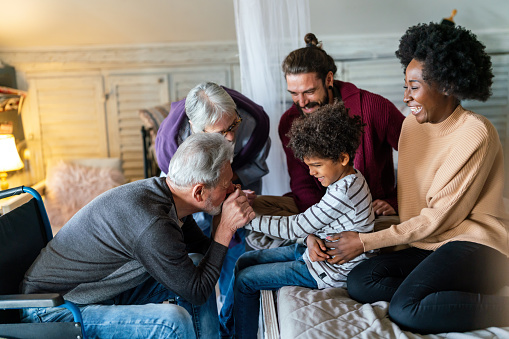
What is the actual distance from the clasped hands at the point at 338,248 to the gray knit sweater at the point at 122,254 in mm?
321

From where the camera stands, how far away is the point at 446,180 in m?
1.55

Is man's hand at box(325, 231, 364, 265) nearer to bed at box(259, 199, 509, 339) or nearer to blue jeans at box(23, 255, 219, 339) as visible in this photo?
bed at box(259, 199, 509, 339)

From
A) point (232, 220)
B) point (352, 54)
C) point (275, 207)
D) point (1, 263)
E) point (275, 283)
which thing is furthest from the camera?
point (352, 54)

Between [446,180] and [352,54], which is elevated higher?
[352,54]

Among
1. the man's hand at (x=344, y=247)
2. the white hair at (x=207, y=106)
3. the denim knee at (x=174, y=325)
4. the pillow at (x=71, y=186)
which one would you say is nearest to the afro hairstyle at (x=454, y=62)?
the man's hand at (x=344, y=247)

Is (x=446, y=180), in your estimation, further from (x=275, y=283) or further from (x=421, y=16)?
(x=421, y=16)

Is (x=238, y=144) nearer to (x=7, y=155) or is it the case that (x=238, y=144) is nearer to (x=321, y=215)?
(x=321, y=215)

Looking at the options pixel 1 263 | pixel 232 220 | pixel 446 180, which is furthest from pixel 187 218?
pixel 446 180

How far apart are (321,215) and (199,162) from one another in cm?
44

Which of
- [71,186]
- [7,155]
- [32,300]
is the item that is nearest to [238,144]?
[32,300]

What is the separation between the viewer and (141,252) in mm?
1337

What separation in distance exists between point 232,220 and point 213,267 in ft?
0.53

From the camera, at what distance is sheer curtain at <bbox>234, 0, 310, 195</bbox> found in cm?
248

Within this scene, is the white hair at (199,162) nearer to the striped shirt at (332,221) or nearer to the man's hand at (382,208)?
the striped shirt at (332,221)
